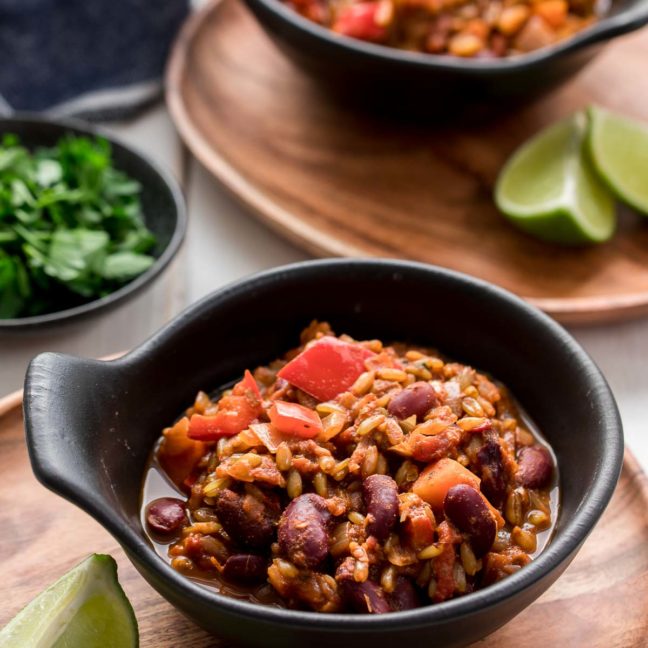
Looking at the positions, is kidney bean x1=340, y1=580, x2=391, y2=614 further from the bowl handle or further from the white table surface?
the white table surface

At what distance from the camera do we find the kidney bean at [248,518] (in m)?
2.29

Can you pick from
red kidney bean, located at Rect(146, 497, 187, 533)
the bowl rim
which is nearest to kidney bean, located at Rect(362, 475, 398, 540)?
red kidney bean, located at Rect(146, 497, 187, 533)

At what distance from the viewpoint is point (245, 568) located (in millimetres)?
2277

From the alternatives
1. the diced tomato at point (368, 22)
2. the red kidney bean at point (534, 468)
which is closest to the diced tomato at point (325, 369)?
the red kidney bean at point (534, 468)

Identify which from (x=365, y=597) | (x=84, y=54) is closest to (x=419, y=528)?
(x=365, y=597)

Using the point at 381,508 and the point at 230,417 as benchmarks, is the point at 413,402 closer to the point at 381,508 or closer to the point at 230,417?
the point at 381,508

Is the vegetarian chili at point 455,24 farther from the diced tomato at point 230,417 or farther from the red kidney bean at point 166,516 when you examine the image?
the red kidney bean at point 166,516

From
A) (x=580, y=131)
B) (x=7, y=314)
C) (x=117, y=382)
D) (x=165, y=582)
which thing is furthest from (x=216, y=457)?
(x=580, y=131)

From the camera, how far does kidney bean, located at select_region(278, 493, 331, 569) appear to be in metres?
2.19

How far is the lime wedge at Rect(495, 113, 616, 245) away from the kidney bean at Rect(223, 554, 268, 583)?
209 centimetres

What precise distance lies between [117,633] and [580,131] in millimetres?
2965

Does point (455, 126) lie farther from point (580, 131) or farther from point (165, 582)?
point (165, 582)

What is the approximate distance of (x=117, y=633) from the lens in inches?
90.4

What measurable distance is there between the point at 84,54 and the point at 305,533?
133 inches
